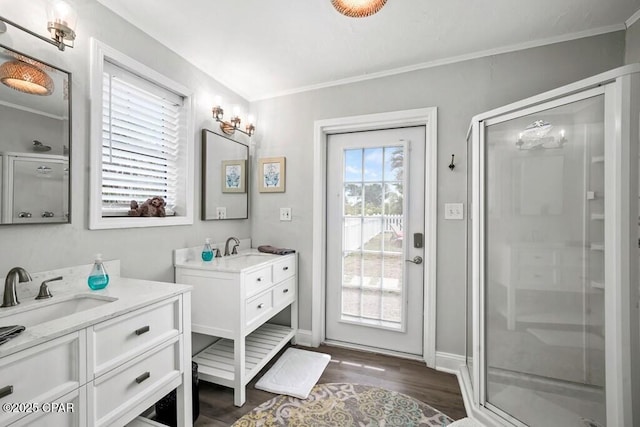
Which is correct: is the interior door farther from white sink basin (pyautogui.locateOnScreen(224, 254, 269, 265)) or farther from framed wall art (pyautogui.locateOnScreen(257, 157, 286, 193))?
white sink basin (pyautogui.locateOnScreen(224, 254, 269, 265))

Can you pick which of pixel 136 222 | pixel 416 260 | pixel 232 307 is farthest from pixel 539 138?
pixel 136 222

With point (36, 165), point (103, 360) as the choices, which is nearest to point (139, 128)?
point (36, 165)

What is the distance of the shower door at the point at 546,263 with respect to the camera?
1.17m

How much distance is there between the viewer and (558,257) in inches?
50.9

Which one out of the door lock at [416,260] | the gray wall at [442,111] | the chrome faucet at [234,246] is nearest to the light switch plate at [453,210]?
the gray wall at [442,111]

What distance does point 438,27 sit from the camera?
1.74m

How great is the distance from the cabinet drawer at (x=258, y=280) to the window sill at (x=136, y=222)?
649 mm

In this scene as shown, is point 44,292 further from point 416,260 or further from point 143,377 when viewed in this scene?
point 416,260

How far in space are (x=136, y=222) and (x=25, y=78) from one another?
823mm

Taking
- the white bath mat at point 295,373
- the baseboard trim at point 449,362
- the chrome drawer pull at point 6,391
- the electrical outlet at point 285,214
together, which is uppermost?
the electrical outlet at point 285,214

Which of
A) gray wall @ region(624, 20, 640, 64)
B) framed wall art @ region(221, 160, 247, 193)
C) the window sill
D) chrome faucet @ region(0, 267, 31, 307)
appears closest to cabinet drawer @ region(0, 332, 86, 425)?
chrome faucet @ region(0, 267, 31, 307)

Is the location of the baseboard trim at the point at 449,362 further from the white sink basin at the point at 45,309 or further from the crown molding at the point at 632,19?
the crown molding at the point at 632,19

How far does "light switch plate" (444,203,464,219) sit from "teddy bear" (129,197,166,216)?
81.8 inches

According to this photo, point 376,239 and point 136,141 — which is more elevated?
point 136,141
